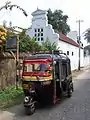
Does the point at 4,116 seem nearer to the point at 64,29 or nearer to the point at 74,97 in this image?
the point at 74,97

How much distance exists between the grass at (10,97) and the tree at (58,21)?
41.4 meters

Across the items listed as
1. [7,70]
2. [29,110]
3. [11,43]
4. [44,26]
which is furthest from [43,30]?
[29,110]

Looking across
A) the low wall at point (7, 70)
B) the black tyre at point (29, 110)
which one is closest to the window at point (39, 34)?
the low wall at point (7, 70)

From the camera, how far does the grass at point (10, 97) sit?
542 inches

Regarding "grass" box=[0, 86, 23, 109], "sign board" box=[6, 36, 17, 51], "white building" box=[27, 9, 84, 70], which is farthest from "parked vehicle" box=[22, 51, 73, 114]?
"white building" box=[27, 9, 84, 70]

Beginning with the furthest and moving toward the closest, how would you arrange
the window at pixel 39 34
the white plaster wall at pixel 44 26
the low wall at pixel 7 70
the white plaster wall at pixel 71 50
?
the window at pixel 39 34, the white plaster wall at pixel 71 50, the white plaster wall at pixel 44 26, the low wall at pixel 7 70

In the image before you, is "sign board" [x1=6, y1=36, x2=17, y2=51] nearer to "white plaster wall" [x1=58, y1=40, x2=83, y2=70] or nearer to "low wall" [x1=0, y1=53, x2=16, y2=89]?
"low wall" [x1=0, y1=53, x2=16, y2=89]

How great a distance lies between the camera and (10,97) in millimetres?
15086

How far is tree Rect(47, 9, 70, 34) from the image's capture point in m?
58.2

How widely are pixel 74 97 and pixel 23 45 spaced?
21.1ft

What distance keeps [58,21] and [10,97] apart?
4525 cm

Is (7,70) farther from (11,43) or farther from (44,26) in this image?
(44,26)

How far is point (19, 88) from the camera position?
17.8 metres

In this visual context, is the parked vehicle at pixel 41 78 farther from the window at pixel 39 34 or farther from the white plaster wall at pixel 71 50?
the window at pixel 39 34
